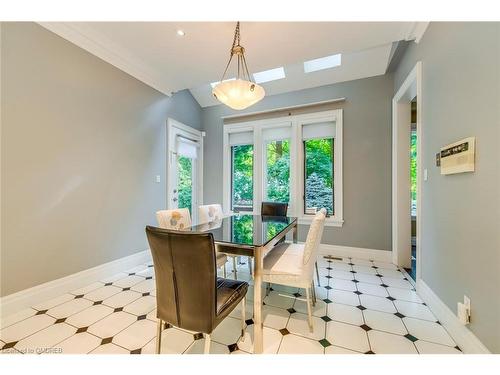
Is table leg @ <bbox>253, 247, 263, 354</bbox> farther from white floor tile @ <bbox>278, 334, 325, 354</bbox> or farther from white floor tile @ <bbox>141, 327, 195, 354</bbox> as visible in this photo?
white floor tile @ <bbox>141, 327, 195, 354</bbox>

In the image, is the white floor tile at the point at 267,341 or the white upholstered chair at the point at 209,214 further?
the white upholstered chair at the point at 209,214

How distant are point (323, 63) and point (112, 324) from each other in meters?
4.19

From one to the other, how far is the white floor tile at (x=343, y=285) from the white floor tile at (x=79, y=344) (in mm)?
2252

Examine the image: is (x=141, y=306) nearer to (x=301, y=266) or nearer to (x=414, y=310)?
(x=301, y=266)

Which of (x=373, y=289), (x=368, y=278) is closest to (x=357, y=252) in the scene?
(x=368, y=278)

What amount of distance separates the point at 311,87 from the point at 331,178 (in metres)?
1.64

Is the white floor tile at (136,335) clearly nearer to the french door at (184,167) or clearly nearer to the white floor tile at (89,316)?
the white floor tile at (89,316)

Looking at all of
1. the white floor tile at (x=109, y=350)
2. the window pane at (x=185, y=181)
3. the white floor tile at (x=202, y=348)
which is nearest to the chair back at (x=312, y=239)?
the white floor tile at (x=202, y=348)

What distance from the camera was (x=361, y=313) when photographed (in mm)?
1859

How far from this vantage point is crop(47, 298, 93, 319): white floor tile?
1826mm

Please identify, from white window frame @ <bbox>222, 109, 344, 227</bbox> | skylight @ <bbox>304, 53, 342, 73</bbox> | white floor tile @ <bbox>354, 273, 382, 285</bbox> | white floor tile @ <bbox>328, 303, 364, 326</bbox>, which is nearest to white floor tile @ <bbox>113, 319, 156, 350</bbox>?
white floor tile @ <bbox>328, 303, 364, 326</bbox>

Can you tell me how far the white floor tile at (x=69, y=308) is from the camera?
183 cm

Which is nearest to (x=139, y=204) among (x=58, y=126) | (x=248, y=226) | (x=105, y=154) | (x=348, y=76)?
(x=105, y=154)

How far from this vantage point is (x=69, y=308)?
6.31 ft
